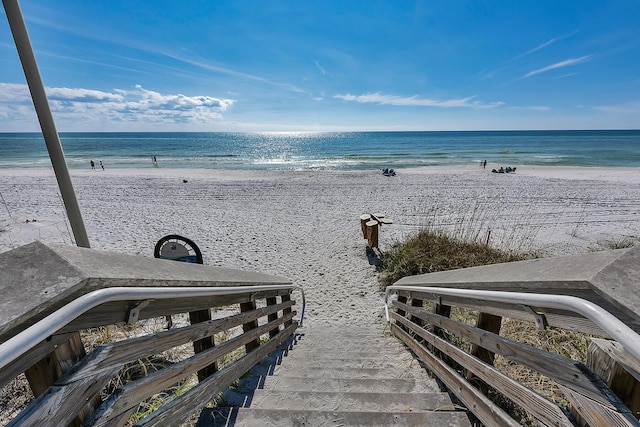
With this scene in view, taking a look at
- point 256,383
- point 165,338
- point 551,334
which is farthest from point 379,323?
point 165,338

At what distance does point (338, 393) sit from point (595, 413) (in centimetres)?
169

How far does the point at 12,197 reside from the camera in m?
14.8

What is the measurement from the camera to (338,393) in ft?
7.54

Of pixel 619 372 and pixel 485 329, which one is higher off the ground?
pixel 619 372

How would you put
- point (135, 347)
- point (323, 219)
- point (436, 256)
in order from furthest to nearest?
point (323, 219), point (436, 256), point (135, 347)

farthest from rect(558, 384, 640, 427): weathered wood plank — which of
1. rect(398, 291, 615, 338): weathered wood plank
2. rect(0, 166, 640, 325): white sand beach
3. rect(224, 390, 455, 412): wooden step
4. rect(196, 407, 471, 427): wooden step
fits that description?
rect(0, 166, 640, 325): white sand beach

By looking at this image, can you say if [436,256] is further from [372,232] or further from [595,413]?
[595,413]

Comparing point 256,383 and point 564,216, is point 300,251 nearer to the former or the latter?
point 256,383

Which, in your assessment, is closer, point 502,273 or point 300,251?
point 502,273

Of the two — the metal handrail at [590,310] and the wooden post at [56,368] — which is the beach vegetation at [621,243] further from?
the wooden post at [56,368]

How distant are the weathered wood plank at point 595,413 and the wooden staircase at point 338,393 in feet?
3.02

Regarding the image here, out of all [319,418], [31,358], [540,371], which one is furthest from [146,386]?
[540,371]

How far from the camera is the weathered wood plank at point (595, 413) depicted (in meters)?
0.85

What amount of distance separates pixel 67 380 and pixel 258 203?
44.5 ft
